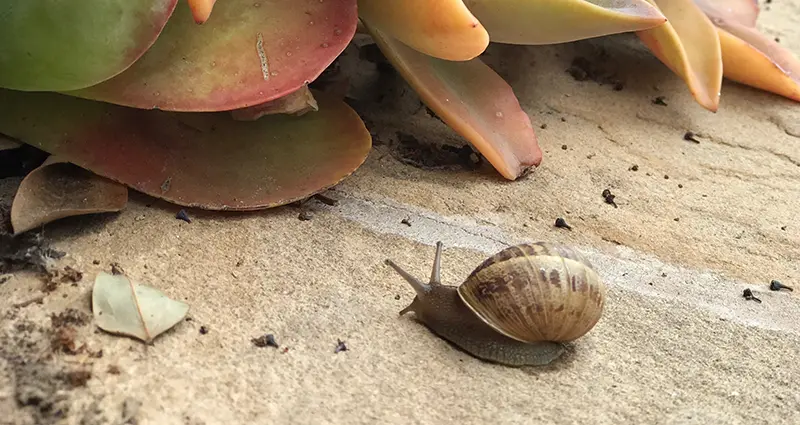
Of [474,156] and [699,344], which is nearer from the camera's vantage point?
[699,344]

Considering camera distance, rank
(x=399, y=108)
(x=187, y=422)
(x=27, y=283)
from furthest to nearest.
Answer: (x=399, y=108), (x=27, y=283), (x=187, y=422)

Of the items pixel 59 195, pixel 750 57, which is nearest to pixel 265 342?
pixel 59 195

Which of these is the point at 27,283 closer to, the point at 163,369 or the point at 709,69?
the point at 163,369

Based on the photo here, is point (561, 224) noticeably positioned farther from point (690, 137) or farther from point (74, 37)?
point (74, 37)

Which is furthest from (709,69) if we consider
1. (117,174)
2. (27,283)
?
(27,283)

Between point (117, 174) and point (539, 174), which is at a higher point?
point (117, 174)

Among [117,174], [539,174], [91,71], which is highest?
[91,71]

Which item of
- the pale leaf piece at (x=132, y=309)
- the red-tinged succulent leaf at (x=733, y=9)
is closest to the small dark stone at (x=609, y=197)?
the red-tinged succulent leaf at (x=733, y=9)
